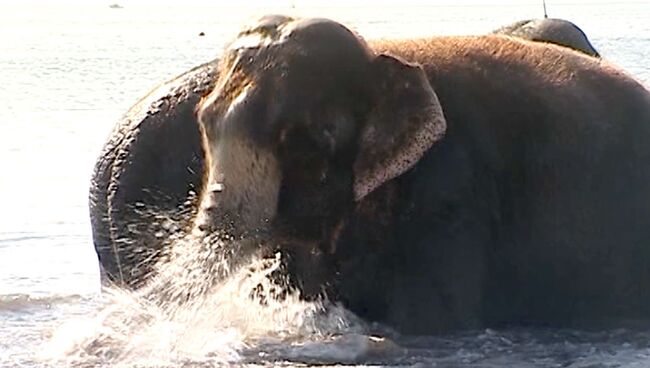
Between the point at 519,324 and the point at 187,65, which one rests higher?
the point at 519,324

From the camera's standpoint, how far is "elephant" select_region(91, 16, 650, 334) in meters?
6.29

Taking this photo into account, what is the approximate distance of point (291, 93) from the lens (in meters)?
6.29

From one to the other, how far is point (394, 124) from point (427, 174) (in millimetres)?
447

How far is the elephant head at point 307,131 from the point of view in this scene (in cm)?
618

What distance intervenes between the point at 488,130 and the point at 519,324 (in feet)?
2.62

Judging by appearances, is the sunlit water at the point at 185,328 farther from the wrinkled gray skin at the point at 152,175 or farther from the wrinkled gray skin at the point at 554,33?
the wrinkled gray skin at the point at 554,33

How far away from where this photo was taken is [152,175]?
716 cm

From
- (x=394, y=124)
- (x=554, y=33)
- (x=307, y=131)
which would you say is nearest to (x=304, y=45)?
(x=307, y=131)

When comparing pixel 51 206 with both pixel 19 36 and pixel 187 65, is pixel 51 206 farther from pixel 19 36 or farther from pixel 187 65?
pixel 19 36

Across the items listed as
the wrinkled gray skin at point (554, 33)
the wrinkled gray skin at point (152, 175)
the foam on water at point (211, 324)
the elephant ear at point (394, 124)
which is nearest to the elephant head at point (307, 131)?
the elephant ear at point (394, 124)

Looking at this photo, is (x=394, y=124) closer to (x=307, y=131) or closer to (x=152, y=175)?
(x=307, y=131)

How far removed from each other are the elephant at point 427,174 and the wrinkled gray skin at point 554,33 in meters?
1.21

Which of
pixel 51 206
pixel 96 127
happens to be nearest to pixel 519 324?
pixel 51 206

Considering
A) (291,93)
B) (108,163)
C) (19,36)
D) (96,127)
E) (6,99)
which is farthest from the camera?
(19,36)
